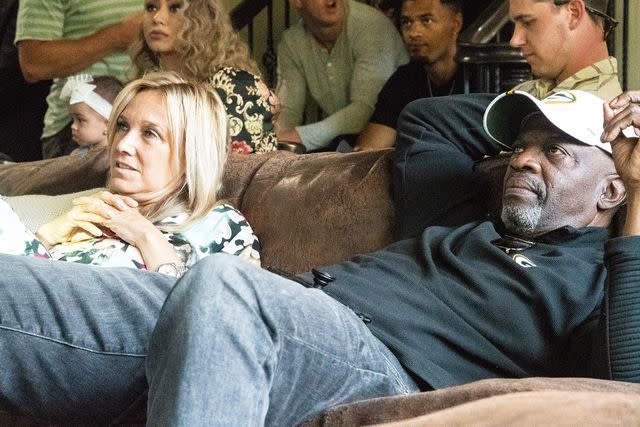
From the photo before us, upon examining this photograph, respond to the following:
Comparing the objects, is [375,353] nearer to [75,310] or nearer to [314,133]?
[75,310]

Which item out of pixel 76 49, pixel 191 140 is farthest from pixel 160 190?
pixel 76 49

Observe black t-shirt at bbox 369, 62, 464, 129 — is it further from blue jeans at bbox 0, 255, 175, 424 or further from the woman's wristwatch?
blue jeans at bbox 0, 255, 175, 424

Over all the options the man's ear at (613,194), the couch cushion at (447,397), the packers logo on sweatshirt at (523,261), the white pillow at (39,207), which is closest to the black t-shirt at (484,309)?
the packers logo on sweatshirt at (523,261)

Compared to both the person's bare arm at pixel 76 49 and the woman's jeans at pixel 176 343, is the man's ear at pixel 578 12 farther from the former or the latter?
the person's bare arm at pixel 76 49

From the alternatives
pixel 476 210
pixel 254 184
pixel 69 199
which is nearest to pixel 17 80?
pixel 69 199

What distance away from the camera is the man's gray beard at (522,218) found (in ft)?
6.52

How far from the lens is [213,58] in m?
3.22

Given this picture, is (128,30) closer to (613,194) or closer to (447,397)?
(613,194)

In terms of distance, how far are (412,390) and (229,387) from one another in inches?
17.3

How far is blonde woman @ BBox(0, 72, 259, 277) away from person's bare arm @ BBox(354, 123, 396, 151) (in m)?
1.56

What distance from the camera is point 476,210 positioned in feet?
7.27

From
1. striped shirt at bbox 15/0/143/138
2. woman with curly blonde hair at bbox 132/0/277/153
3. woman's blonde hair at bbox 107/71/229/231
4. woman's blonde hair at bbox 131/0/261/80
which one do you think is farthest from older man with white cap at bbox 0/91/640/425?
striped shirt at bbox 15/0/143/138

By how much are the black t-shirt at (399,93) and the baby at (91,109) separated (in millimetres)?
966

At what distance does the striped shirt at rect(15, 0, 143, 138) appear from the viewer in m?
4.09
